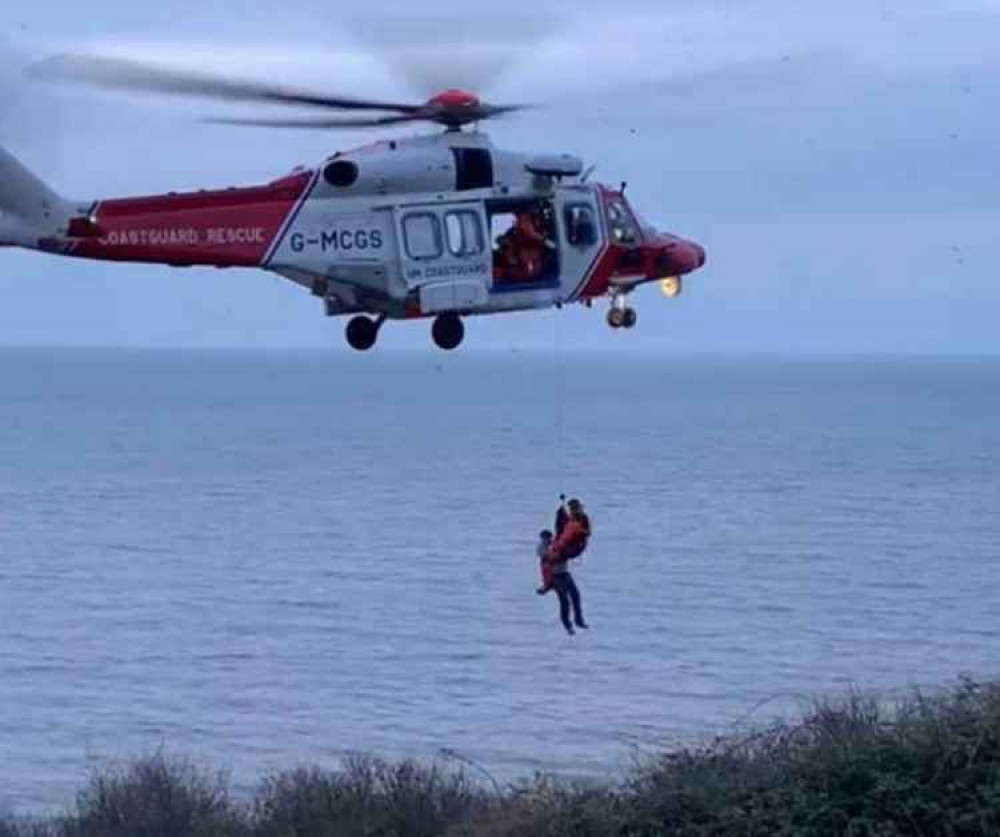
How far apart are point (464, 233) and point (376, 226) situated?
85cm

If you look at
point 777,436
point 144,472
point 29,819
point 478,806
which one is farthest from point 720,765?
point 777,436

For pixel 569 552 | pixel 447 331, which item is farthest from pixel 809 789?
pixel 447 331

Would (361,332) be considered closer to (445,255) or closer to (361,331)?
(361,331)

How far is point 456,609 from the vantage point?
7275cm

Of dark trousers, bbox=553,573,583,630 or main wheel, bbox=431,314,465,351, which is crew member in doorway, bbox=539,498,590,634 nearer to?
dark trousers, bbox=553,573,583,630

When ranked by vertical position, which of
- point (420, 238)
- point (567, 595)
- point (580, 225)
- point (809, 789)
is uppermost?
point (580, 225)

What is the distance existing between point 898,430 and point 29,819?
6159 inches

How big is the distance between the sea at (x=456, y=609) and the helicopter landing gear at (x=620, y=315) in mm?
6040

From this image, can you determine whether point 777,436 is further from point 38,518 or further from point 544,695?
point 544,695

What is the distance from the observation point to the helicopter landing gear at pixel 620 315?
911 inches

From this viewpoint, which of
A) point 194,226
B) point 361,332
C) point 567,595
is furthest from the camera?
point 567,595

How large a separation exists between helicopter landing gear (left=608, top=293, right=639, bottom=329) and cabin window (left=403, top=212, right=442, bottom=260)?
2.03 metres

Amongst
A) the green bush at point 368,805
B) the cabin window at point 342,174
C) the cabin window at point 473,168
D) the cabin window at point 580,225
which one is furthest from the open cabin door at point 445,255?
the green bush at point 368,805

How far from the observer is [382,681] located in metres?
59.0
